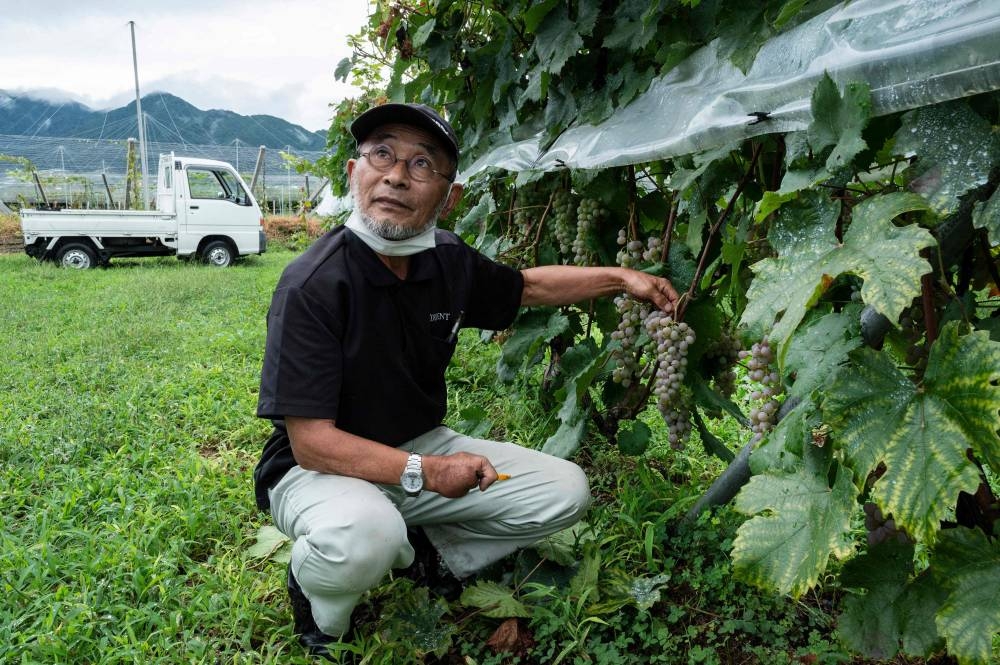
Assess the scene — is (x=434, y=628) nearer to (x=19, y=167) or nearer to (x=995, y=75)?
(x=995, y=75)

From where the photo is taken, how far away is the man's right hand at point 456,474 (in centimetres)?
208

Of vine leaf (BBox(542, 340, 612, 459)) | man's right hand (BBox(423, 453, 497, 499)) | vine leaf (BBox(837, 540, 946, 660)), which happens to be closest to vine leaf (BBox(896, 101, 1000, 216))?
vine leaf (BBox(837, 540, 946, 660))

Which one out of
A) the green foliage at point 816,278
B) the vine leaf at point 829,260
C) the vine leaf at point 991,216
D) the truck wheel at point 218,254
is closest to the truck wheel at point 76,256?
the truck wheel at point 218,254

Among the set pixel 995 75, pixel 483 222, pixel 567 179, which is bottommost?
pixel 483 222

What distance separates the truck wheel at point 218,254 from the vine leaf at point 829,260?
485 inches

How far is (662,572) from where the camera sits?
247 cm

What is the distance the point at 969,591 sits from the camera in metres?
1.30

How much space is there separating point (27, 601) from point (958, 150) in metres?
2.64

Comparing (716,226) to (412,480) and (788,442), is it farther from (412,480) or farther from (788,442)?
(412,480)

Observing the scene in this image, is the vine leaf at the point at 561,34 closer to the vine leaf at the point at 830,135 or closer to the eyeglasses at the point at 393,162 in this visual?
the eyeglasses at the point at 393,162

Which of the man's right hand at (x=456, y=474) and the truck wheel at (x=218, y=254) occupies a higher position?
the man's right hand at (x=456, y=474)

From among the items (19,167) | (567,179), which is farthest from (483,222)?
(19,167)

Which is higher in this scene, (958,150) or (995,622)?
(958,150)

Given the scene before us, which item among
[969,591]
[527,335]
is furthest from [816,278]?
[527,335]
